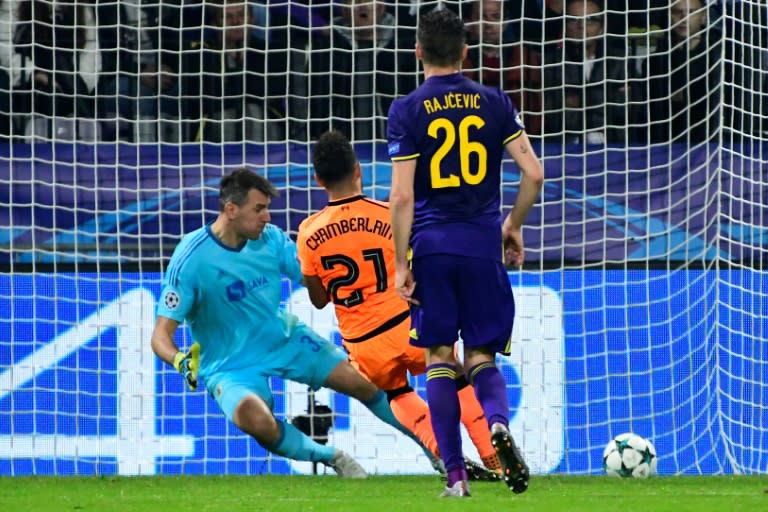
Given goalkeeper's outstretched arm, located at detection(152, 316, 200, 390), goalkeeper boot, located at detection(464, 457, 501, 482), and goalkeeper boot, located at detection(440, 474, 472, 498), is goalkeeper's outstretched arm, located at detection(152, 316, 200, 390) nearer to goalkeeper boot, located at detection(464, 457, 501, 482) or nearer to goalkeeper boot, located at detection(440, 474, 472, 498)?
goalkeeper boot, located at detection(464, 457, 501, 482)

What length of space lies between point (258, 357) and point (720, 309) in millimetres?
2835

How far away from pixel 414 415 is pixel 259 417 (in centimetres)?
71

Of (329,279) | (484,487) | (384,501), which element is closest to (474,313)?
(384,501)

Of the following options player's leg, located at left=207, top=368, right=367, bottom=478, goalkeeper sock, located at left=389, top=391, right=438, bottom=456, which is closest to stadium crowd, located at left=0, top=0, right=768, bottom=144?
player's leg, located at left=207, top=368, right=367, bottom=478

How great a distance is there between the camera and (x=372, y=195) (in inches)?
358

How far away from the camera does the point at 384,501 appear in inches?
217

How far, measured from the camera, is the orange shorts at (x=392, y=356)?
22.7 feet

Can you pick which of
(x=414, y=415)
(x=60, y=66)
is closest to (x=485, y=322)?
(x=414, y=415)

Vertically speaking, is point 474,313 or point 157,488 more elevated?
point 474,313

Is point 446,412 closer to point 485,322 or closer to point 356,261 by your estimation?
point 485,322

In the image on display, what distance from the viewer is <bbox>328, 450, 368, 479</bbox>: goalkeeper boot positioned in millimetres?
7293

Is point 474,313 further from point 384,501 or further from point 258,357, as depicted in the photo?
point 258,357

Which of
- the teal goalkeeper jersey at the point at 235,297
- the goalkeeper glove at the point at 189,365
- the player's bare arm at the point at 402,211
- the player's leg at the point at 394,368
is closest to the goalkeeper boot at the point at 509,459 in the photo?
the player's bare arm at the point at 402,211

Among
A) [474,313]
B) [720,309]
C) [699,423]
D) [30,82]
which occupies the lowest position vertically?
[699,423]
